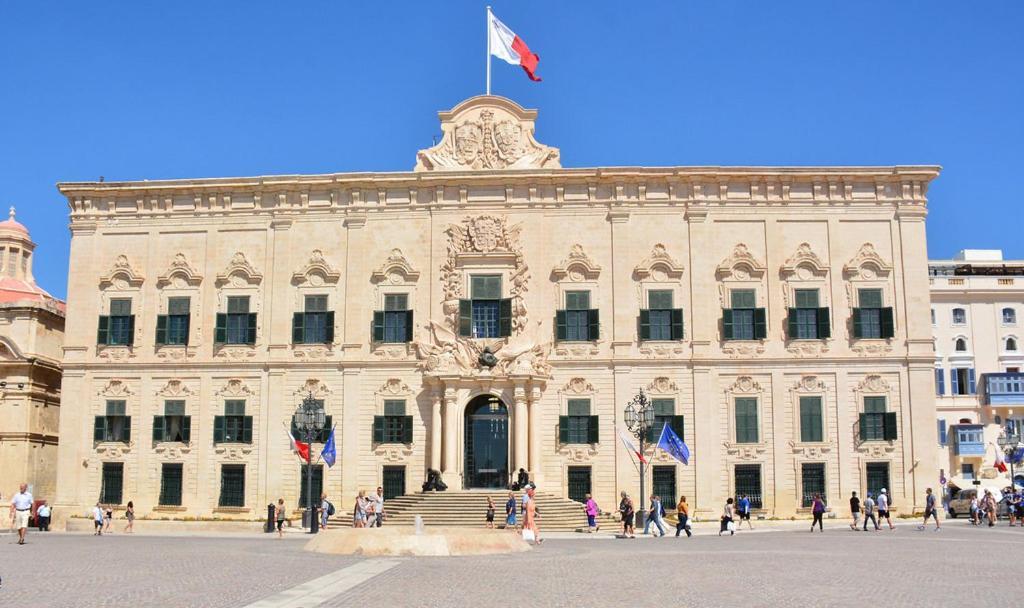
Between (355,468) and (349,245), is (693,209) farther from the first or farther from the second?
(355,468)

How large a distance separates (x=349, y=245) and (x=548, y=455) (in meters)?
11.1

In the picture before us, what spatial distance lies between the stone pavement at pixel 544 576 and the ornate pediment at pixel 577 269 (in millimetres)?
15292

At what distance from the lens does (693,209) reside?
4100cm

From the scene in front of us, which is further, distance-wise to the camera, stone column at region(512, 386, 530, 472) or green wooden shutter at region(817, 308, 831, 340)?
green wooden shutter at region(817, 308, 831, 340)

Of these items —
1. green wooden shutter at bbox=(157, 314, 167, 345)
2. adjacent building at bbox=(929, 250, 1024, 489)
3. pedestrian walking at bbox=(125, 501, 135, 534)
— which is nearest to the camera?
pedestrian walking at bbox=(125, 501, 135, 534)

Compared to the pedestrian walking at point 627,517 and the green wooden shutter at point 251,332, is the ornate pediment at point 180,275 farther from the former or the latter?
the pedestrian walking at point 627,517

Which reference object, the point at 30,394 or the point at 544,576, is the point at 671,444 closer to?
the point at 544,576

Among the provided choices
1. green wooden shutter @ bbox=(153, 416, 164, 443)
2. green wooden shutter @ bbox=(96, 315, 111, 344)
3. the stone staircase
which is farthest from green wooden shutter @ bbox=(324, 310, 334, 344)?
green wooden shutter @ bbox=(96, 315, 111, 344)

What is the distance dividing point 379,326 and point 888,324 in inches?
750

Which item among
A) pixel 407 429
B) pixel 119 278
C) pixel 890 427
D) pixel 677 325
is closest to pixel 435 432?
pixel 407 429

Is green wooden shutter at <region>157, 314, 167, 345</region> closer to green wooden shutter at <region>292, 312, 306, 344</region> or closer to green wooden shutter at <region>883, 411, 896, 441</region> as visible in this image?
green wooden shutter at <region>292, 312, 306, 344</region>

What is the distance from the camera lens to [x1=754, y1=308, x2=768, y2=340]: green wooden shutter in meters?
40.0

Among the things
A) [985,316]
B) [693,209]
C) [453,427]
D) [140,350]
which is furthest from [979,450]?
[140,350]

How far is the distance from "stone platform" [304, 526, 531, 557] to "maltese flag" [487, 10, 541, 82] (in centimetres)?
2325
